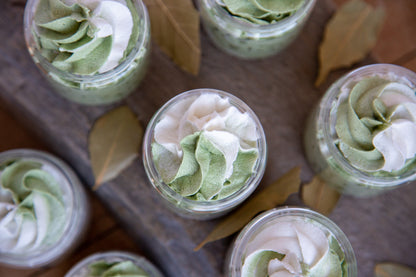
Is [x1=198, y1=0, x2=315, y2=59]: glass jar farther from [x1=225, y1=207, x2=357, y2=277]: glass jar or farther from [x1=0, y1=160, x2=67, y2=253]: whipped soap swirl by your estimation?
[x1=0, y1=160, x2=67, y2=253]: whipped soap swirl

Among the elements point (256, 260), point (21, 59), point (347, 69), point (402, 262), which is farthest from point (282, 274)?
point (21, 59)

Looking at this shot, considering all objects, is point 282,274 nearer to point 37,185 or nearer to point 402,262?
point 402,262

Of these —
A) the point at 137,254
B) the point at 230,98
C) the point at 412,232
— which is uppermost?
the point at 230,98

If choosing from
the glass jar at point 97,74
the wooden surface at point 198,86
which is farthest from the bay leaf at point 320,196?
the glass jar at point 97,74

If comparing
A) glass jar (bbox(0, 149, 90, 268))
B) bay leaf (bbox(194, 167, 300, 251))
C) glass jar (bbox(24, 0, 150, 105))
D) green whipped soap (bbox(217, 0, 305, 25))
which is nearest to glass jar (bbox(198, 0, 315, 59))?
green whipped soap (bbox(217, 0, 305, 25))

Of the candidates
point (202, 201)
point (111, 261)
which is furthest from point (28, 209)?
point (202, 201)

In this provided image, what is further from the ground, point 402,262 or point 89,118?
point 89,118
